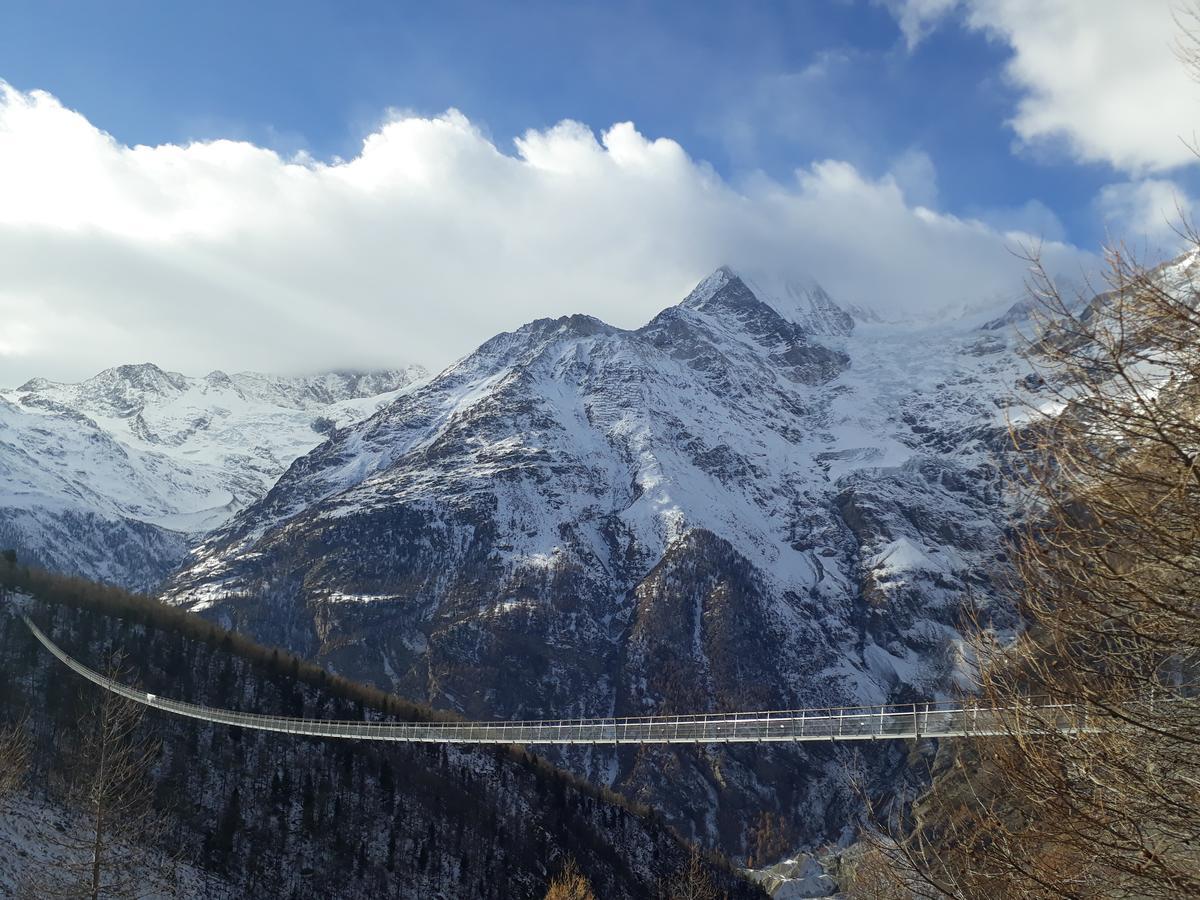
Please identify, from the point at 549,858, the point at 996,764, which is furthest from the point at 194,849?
the point at 996,764

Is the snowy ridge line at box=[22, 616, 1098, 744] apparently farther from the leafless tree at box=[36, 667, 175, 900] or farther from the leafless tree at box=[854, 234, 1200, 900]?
the leafless tree at box=[36, 667, 175, 900]

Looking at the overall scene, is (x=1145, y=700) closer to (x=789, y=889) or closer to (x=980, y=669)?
(x=980, y=669)

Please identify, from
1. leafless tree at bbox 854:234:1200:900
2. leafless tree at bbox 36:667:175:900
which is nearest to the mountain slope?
leafless tree at bbox 36:667:175:900

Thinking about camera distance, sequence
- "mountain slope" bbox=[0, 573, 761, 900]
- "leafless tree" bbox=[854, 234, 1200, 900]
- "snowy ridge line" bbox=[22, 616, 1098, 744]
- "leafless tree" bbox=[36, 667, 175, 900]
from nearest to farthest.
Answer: "leafless tree" bbox=[854, 234, 1200, 900], "snowy ridge line" bbox=[22, 616, 1098, 744], "leafless tree" bbox=[36, 667, 175, 900], "mountain slope" bbox=[0, 573, 761, 900]

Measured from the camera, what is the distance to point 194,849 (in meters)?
78.7

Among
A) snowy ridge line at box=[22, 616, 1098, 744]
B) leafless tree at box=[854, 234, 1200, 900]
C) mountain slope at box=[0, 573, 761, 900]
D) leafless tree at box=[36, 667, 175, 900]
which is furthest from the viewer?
mountain slope at box=[0, 573, 761, 900]

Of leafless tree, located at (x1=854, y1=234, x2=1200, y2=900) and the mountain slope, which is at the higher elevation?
leafless tree, located at (x1=854, y1=234, x2=1200, y2=900)

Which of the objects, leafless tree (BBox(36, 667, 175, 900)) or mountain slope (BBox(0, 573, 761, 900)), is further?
mountain slope (BBox(0, 573, 761, 900))

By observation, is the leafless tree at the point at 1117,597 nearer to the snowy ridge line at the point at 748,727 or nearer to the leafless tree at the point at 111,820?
the snowy ridge line at the point at 748,727

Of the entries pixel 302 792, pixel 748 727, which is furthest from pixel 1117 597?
pixel 302 792

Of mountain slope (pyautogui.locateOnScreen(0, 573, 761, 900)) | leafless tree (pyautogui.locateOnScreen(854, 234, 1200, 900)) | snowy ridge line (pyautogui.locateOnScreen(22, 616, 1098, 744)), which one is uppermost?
leafless tree (pyautogui.locateOnScreen(854, 234, 1200, 900))

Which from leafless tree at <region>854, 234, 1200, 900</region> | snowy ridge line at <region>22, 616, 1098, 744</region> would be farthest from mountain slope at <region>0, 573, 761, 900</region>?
leafless tree at <region>854, 234, 1200, 900</region>

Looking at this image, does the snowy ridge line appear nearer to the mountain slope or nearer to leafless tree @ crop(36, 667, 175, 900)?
the mountain slope

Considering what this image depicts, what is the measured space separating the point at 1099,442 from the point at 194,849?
274 ft
